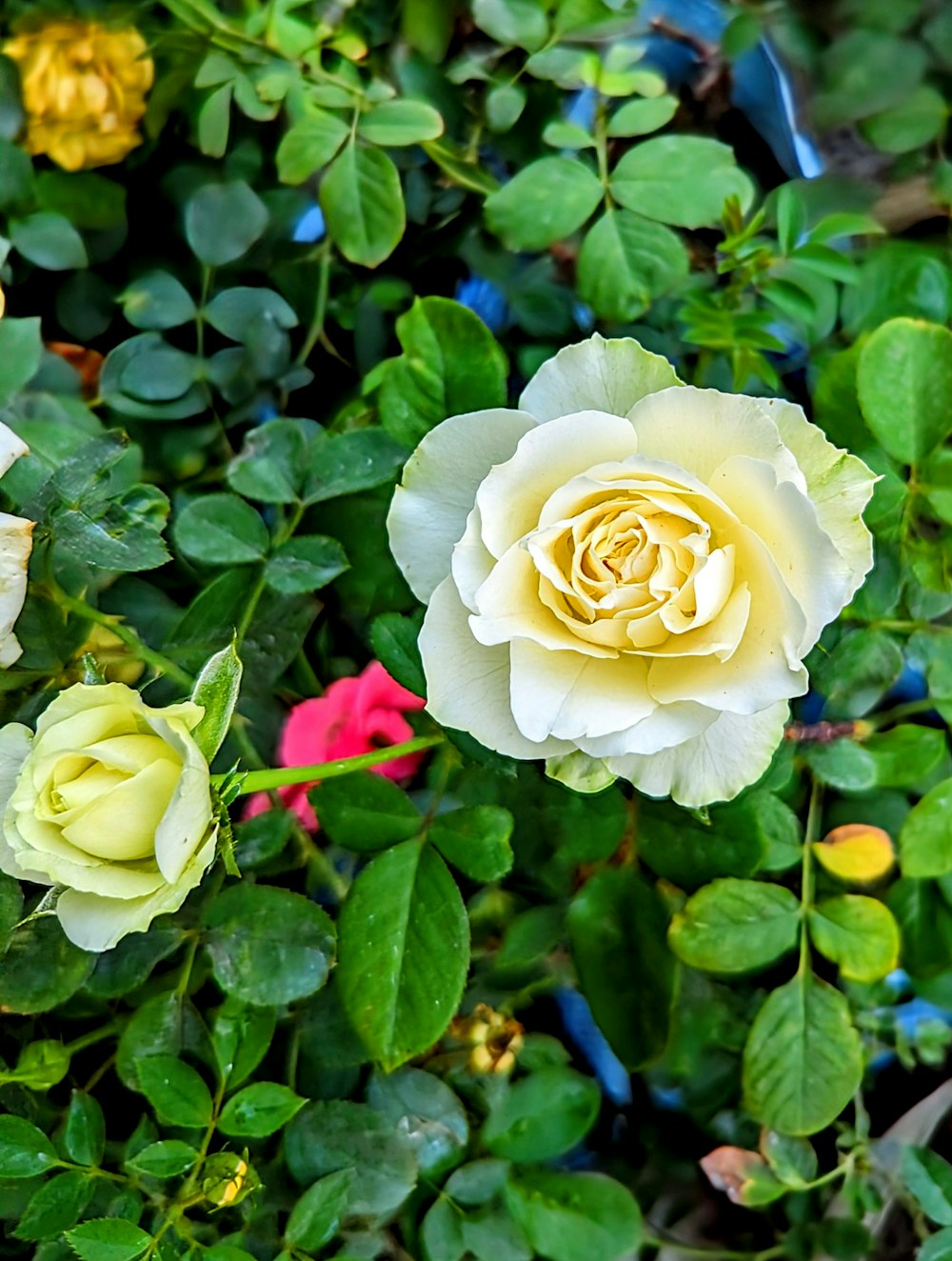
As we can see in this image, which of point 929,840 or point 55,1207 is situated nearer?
point 55,1207

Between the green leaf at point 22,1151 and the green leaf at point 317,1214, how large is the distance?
12cm

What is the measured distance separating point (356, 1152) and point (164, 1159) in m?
0.11

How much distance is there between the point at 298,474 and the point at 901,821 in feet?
1.48

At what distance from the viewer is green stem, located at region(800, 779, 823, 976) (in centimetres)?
63

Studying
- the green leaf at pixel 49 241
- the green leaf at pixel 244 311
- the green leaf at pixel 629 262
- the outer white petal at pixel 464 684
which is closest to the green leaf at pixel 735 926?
the outer white petal at pixel 464 684

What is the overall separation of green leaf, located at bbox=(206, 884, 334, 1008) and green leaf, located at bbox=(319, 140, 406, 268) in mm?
398

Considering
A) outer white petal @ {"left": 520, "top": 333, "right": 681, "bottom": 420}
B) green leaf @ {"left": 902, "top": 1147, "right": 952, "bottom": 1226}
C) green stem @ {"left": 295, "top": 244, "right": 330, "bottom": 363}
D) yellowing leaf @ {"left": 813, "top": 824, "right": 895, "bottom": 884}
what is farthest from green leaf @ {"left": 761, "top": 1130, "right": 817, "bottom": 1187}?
green stem @ {"left": 295, "top": 244, "right": 330, "bottom": 363}

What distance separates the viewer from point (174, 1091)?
508mm

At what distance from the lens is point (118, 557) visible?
0.48 m

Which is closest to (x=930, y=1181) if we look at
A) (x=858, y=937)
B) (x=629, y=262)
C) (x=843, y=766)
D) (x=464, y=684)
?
(x=858, y=937)

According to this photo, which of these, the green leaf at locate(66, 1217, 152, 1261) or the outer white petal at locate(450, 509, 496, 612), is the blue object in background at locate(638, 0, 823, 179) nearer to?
the outer white petal at locate(450, 509, 496, 612)

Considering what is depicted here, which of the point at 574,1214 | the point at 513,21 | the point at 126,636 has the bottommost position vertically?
the point at 574,1214

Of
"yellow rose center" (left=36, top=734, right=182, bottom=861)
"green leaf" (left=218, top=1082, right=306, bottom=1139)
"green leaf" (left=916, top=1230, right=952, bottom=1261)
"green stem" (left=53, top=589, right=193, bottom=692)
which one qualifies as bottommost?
"green leaf" (left=916, top=1230, right=952, bottom=1261)

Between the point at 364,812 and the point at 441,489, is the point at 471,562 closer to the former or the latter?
the point at 441,489
